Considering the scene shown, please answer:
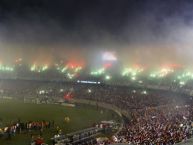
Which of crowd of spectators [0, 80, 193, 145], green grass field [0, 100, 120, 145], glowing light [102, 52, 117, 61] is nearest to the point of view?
crowd of spectators [0, 80, 193, 145]

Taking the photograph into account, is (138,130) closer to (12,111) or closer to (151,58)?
(12,111)

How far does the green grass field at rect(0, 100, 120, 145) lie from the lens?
44.1m

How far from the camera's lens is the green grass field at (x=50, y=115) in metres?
44.1

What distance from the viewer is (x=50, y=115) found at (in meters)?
58.7

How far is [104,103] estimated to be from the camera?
6588 centimetres

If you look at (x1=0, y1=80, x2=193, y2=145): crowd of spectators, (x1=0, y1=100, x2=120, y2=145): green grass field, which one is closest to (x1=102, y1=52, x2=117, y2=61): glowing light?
(x1=0, y1=80, x2=193, y2=145): crowd of spectators

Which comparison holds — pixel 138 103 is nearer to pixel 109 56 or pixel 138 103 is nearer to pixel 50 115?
pixel 50 115

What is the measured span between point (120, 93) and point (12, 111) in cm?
2025

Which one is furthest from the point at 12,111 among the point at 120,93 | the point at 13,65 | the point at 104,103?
the point at 13,65

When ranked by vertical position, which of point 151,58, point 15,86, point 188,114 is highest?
point 151,58

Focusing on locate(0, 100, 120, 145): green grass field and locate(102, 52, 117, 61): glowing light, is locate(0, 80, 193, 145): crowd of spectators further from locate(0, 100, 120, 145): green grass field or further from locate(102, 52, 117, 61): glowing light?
locate(102, 52, 117, 61): glowing light

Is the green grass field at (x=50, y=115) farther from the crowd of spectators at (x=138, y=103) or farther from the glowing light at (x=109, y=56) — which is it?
the glowing light at (x=109, y=56)

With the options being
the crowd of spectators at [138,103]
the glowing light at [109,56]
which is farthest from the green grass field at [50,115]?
the glowing light at [109,56]

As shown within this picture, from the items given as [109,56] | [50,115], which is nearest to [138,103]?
[50,115]
